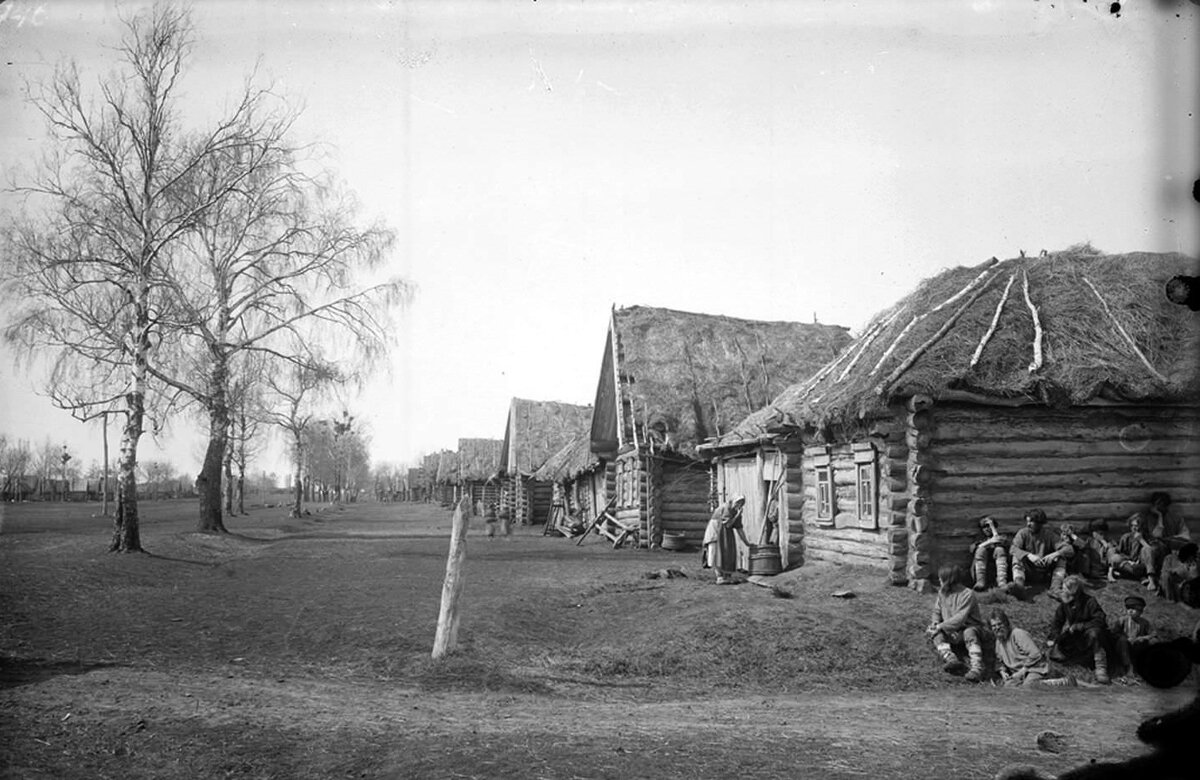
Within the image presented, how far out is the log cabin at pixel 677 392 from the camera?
28078 millimetres

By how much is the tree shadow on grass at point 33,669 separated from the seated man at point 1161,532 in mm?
14056

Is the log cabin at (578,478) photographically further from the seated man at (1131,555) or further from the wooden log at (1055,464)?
the seated man at (1131,555)

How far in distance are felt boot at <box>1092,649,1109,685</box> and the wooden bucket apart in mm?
8417

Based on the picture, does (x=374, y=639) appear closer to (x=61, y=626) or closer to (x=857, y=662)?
(x=61, y=626)

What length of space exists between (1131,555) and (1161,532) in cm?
91

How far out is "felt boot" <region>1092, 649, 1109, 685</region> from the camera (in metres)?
10.2

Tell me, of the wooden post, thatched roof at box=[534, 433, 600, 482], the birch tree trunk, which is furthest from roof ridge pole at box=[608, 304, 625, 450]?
the wooden post

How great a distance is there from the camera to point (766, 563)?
61.0 feet

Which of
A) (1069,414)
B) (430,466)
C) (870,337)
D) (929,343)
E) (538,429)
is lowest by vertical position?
(430,466)

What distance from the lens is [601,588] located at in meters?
17.2

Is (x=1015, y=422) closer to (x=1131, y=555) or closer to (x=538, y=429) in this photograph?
(x=1131, y=555)

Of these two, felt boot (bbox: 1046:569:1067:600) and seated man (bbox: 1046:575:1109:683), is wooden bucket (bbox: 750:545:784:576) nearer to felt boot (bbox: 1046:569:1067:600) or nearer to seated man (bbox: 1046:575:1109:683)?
felt boot (bbox: 1046:569:1067:600)

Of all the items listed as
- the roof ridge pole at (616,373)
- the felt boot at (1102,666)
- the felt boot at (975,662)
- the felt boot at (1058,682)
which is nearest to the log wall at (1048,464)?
the felt boot at (975,662)

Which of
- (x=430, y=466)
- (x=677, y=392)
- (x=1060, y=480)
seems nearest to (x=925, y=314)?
(x=1060, y=480)
